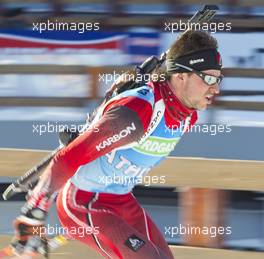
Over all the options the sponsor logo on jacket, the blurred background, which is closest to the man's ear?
the sponsor logo on jacket

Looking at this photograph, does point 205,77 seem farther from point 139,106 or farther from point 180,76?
point 139,106

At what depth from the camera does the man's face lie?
2.82 meters

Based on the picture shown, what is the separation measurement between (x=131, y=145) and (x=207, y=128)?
236 cm

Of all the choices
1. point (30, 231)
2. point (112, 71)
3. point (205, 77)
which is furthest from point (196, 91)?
point (112, 71)

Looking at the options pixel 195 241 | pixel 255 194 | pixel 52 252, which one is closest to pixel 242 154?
pixel 255 194

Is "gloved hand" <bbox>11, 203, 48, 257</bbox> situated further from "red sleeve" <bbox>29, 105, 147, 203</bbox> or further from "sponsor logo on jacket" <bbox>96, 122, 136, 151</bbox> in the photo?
"sponsor logo on jacket" <bbox>96, 122, 136, 151</bbox>

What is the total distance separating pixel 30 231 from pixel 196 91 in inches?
28.0

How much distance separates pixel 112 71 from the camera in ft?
19.4

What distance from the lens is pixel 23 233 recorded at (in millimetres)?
2697

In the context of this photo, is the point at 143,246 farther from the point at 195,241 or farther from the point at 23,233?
the point at 195,241

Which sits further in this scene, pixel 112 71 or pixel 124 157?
pixel 112 71

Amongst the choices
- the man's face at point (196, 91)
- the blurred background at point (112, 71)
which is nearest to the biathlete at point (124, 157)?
the man's face at point (196, 91)

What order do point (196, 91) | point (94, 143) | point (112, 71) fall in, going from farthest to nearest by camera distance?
point (112, 71)
point (196, 91)
point (94, 143)

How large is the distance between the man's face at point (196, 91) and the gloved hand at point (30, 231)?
62 centimetres
